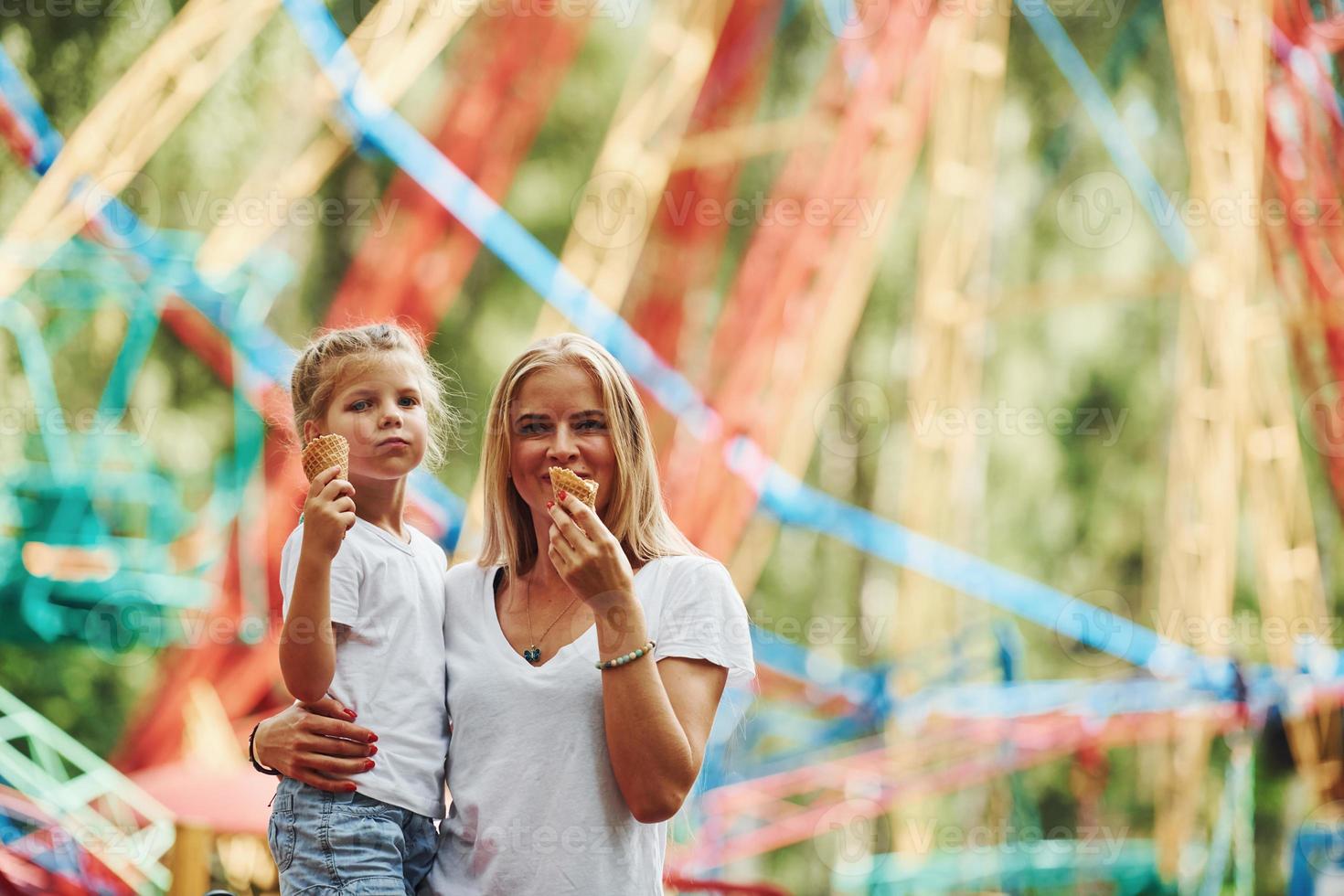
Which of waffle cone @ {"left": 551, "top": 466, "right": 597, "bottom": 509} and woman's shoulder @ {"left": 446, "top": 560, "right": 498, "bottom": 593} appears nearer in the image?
waffle cone @ {"left": 551, "top": 466, "right": 597, "bottom": 509}

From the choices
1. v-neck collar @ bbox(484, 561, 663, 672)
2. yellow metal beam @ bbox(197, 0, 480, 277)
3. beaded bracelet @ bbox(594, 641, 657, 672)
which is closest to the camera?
beaded bracelet @ bbox(594, 641, 657, 672)

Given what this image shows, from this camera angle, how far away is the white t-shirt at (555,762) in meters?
1.29

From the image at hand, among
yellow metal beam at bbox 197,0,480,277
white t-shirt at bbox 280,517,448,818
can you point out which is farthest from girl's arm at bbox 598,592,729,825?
yellow metal beam at bbox 197,0,480,277

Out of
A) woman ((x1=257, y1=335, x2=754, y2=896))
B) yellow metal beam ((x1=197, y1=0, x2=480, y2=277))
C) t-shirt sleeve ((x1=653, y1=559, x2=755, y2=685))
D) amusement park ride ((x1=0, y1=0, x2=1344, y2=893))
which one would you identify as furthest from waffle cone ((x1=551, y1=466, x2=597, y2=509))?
yellow metal beam ((x1=197, y1=0, x2=480, y2=277))

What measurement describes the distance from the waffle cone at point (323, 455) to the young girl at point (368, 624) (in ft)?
0.14

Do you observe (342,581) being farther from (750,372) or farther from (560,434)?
(750,372)

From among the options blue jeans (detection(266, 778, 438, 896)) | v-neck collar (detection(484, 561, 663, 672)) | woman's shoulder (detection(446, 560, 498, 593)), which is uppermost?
woman's shoulder (detection(446, 560, 498, 593))

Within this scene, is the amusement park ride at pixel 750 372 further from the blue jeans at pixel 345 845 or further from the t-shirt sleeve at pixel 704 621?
the t-shirt sleeve at pixel 704 621

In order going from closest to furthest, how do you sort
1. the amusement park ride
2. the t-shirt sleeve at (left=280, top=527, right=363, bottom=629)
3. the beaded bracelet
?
the beaded bracelet
the t-shirt sleeve at (left=280, top=527, right=363, bottom=629)
the amusement park ride

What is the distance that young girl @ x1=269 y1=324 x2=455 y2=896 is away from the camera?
1.37 metres

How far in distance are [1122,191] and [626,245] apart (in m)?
1.52

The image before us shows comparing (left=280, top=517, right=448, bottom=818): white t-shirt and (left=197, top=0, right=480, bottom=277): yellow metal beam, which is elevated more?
(left=197, top=0, right=480, bottom=277): yellow metal beam

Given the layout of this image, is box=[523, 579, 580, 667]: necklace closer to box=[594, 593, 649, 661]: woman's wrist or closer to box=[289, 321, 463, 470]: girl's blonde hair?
box=[594, 593, 649, 661]: woman's wrist

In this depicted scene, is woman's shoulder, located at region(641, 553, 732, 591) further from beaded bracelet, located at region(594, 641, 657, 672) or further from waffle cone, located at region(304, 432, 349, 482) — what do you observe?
waffle cone, located at region(304, 432, 349, 482)
